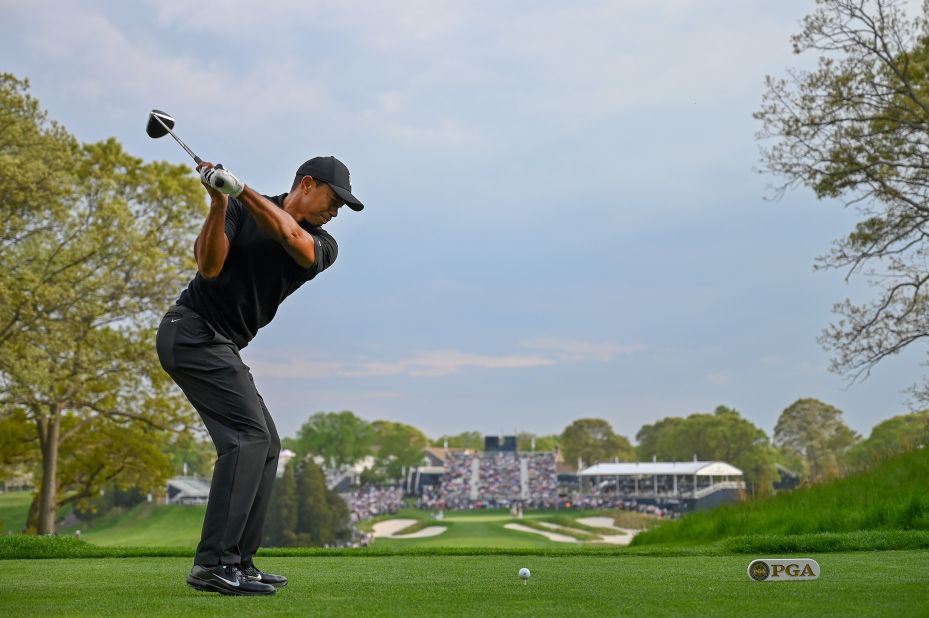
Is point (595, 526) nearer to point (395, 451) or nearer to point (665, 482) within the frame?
point (665, 482)

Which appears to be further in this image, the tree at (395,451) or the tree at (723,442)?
the tree at (395,451)

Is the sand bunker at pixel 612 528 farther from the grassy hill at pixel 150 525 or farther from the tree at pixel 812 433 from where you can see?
the grassy hill at pixel 150 525

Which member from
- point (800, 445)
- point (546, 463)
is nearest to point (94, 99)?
point (800, 445)

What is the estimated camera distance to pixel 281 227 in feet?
16.4

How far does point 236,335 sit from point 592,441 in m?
158

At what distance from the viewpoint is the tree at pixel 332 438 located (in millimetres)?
158000

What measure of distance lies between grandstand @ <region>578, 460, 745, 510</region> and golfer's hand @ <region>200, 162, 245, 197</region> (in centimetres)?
11491

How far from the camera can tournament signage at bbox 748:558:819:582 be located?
208 inches

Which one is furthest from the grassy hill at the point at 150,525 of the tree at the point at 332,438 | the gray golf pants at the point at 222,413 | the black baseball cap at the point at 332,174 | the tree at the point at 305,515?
the black baseball cap at the point at 332,174

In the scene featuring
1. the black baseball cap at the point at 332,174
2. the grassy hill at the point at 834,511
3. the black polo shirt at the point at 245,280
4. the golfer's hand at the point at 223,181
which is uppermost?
the black baseball cap at the point at 332,174

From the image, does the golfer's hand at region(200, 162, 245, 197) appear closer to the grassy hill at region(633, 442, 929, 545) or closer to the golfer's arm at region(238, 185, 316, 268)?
the golfer's arm at region(238, 185, 316, 268)

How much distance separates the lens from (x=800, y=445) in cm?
11675

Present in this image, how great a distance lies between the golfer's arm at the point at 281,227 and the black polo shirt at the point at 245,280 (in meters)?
0.18

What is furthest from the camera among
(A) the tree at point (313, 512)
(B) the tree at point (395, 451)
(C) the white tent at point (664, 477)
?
(B) the tree at point (395, 451)
